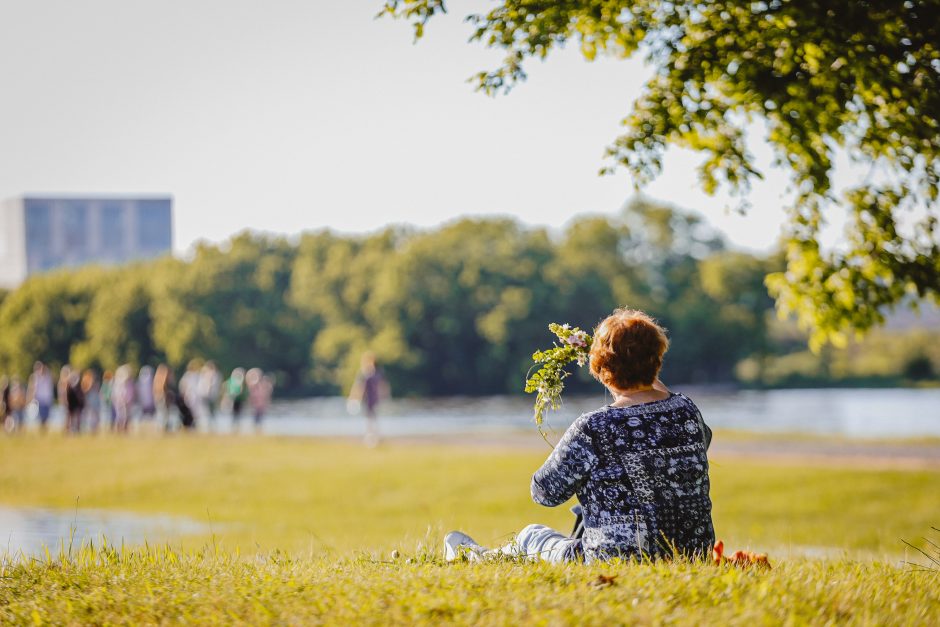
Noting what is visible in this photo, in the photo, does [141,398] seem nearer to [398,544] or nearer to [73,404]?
[73,404]

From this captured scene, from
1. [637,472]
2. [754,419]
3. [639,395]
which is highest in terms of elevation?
[639,395]

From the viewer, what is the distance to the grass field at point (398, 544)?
4691 mm

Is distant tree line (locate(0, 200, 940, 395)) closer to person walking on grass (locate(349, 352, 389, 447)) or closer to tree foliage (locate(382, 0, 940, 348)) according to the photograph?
person walking on grass (locate(349, 352, 389, 447))

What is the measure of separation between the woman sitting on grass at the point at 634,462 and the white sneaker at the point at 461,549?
71cm

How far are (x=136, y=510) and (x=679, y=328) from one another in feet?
236

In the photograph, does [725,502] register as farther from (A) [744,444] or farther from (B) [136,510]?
(B) [136,510]

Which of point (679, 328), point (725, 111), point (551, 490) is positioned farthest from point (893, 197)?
point (679, 328)

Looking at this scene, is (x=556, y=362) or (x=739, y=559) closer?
(x=739, y=559)

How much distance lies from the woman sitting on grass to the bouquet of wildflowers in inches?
26.0

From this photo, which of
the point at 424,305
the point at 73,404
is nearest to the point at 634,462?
the point at 73,404

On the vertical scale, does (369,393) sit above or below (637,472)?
below

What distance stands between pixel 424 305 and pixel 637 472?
274 feet

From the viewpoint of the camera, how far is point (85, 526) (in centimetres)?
1464

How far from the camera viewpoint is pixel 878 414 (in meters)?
50.6
